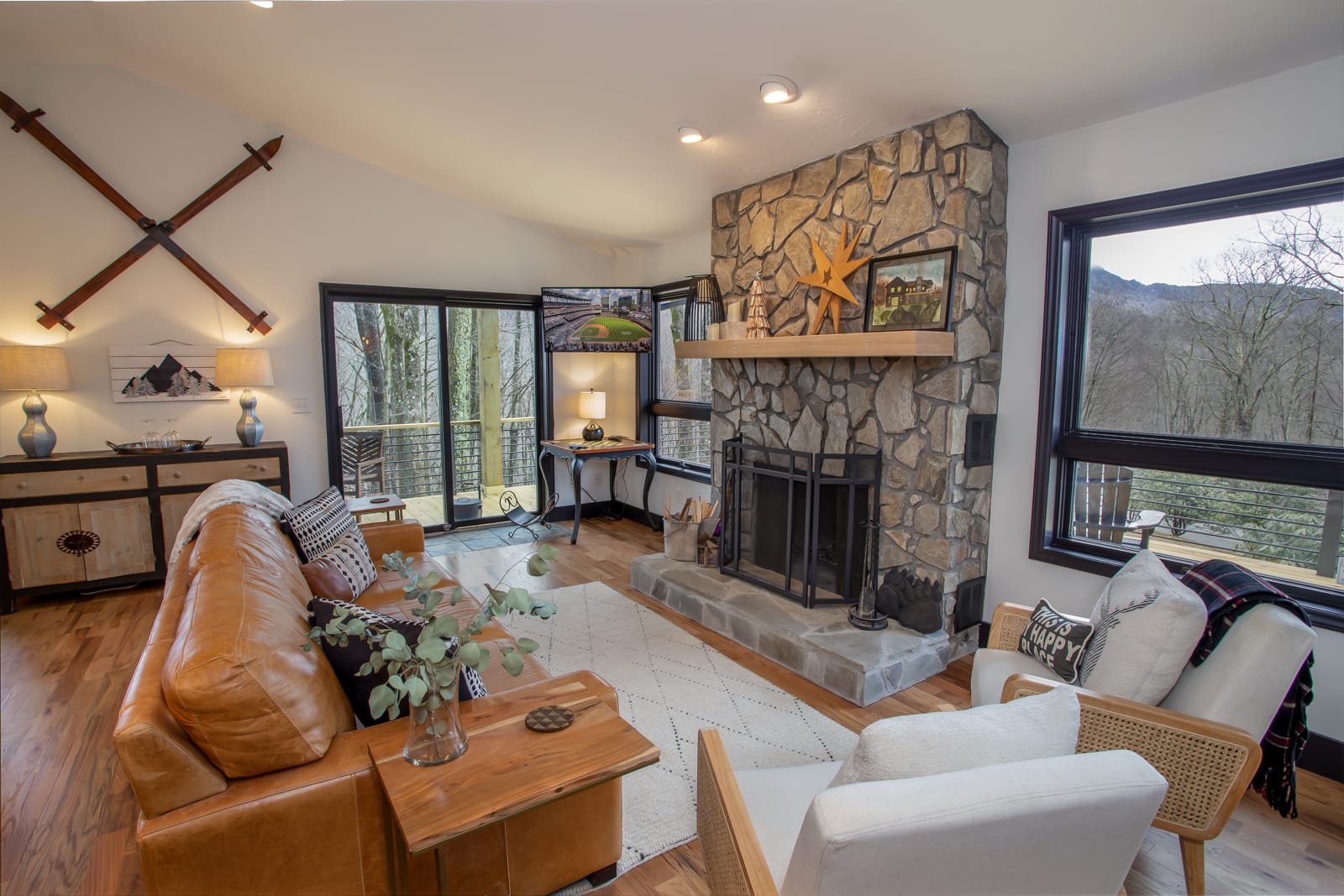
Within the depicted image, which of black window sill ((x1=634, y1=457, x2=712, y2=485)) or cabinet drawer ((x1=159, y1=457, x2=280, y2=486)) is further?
black window sill ((x1=634, y1=457, x2=712, y2=485))

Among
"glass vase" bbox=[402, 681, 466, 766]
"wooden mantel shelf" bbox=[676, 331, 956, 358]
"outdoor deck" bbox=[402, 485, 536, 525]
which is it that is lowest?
"outdoor deck" bbox=[402, 485, 536, 525]

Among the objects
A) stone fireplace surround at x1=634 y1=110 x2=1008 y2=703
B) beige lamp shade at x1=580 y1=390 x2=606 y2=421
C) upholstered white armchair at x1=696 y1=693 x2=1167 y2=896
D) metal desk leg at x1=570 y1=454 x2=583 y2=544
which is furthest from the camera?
beige lamp shade at x1=580 y1=390 x2=606 y2=421

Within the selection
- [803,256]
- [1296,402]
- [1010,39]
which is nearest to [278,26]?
[803,256]

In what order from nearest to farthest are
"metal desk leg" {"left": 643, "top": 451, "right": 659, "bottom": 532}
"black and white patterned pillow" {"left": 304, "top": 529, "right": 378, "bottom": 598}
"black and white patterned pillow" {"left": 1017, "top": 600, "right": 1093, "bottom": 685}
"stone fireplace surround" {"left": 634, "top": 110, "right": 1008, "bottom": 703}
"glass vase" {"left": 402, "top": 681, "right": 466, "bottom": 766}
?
"glass vase" {"left": 402, "top": 681, "right": 466, "bottom": 766} < "black and white patterned pillow" {"left": 1017, "top": 600, "right": 1093, "bottom": 685} < "black and white patterned pillow" {"left": 304, "top": 529, "right": 378, "bottom": 598} < "stone fireplace surround" {"left": 634, "top": 110, "right": 1008, "bottom": 703} < "metal desk leg" {"left": 643, "top": 451, "right": 659, "bottom": 532}

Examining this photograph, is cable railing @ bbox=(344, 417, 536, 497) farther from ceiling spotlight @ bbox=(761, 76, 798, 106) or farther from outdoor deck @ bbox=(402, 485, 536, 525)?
ceiling spotlight @ bbox=(761, 76, 798, 106)

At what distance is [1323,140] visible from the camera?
209 cm

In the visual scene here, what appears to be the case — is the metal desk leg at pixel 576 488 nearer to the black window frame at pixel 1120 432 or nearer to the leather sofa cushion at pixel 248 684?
the black window frame at pixel 1120 432

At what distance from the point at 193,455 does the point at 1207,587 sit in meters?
4.96

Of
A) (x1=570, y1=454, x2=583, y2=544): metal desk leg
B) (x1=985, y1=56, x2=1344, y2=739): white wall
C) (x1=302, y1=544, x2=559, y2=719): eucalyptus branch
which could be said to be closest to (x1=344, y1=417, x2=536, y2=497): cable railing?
(x1=570, y1=454, x2=583, y2=544): metal desk leg

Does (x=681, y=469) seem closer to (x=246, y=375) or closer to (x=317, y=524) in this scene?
(x=317, y=524)

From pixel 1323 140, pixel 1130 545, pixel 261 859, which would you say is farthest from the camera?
pixel 1130 545

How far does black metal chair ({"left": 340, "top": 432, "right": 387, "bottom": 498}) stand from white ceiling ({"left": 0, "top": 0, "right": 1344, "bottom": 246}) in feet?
6.65

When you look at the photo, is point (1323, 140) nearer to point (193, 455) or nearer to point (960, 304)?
point (960, 304)

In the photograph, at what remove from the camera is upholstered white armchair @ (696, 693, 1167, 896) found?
88cm
